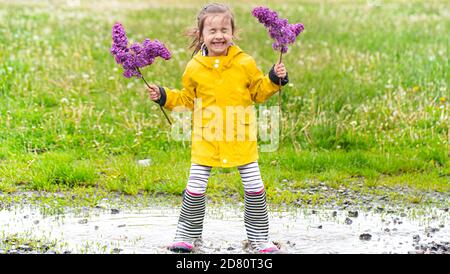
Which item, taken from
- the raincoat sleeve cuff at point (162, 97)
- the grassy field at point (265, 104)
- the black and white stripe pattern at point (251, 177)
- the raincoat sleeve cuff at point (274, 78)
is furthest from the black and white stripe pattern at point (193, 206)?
the grassy field at point (265, 104)

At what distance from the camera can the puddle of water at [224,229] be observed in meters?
6.81

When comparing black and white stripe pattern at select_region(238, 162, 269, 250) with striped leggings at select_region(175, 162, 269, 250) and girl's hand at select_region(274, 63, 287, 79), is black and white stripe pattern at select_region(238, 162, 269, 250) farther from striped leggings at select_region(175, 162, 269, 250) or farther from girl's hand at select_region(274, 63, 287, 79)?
girl's hand at select_region(274, 63, 287, 79)

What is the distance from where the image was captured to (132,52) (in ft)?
21.8

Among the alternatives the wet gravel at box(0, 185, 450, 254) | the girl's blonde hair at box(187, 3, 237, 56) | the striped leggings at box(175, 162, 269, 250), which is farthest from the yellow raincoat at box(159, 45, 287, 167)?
the wet gravel at box(0, 185, 450, 254)

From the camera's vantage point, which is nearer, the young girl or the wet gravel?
the young girl

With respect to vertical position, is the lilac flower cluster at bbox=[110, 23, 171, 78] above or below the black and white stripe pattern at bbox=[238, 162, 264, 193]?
above

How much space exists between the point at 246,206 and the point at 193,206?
407 millimetres

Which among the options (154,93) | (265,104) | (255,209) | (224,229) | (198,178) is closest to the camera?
(154,93)

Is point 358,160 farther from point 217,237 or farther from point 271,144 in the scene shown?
point 217,237

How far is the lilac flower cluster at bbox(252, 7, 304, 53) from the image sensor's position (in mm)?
6465

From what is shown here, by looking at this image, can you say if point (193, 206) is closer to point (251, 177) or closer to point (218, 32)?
point (251, 177)

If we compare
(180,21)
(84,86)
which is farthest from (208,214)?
(180,21)

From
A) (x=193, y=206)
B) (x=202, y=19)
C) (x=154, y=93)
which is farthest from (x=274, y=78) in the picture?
(x=193, y=206)

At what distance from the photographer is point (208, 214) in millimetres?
7855
